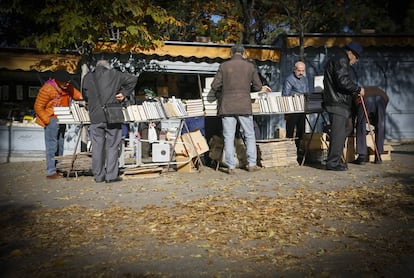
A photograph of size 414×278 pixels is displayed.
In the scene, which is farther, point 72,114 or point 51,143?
point 51,143

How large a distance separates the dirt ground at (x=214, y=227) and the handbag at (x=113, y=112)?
1.09 metres

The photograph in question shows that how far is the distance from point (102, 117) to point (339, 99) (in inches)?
168

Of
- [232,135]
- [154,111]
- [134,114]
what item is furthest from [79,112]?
[232,135]

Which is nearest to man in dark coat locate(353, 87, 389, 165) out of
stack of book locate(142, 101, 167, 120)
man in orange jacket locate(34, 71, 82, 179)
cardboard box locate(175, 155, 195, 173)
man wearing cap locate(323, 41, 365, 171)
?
man wearing cap locate(323, 41, 365, 171)

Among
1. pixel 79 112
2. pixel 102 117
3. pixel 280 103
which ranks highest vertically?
pixel 280 103

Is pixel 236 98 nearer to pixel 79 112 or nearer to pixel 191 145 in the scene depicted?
pixel 191 145

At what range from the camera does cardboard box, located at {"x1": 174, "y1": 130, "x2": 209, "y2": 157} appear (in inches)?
348

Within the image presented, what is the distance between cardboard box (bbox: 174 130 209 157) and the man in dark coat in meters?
2.99

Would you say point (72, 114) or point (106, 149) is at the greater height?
point (72, 114)

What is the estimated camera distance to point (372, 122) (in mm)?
9391

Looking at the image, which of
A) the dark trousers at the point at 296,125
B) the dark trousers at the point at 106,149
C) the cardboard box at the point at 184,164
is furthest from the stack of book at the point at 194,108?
the dark trousers at the point at 296,125

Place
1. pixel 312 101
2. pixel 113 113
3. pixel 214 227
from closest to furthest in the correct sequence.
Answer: pixel 214 227
pixel 113 113
pixel 312 101

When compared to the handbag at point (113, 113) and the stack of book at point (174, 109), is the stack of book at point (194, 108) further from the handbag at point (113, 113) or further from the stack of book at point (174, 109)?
the handbag at point (113, 113)

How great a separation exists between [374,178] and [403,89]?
789 centimetres
